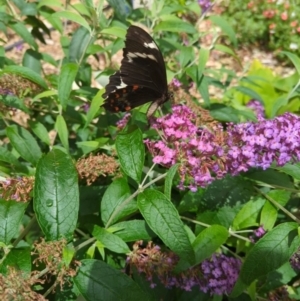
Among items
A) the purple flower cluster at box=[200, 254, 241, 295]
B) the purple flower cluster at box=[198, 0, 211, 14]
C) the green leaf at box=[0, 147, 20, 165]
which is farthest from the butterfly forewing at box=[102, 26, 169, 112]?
the purple flower cluster at box=[198, 0, 211, 14]

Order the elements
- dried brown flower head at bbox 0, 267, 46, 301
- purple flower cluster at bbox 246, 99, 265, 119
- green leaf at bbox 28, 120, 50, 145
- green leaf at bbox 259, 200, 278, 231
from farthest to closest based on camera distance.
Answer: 1. purple flower cluster at bbox 246, 99, 265, 119
2. green leaf at bbox 28, 120, 50, 145
3. green leaf at bbox 259, 200, 278, 231
4. dried brown flower head at bbox 0, 267, 46, 301

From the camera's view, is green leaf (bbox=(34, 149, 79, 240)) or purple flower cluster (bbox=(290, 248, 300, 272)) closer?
green leaf (bbox=(34, 149, 79, 240))

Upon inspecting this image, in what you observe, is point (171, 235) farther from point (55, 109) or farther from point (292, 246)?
point (55, 109)

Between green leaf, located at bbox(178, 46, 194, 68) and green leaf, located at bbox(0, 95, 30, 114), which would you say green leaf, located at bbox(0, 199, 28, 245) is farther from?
green leaf, located at bbox(178, 46, 194, 68)

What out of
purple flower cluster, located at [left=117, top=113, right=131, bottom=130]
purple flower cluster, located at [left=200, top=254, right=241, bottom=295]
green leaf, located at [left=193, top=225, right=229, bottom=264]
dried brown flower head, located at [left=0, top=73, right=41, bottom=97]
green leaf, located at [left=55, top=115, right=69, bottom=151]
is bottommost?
purple flower cluster, located at [left=200, top=254, right=241, bottom=295]

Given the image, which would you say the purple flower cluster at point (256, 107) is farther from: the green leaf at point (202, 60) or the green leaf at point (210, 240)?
the green leaf at point (210, 240)

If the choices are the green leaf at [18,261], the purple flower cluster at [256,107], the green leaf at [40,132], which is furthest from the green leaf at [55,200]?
the purple flower cluster at [256,107]
